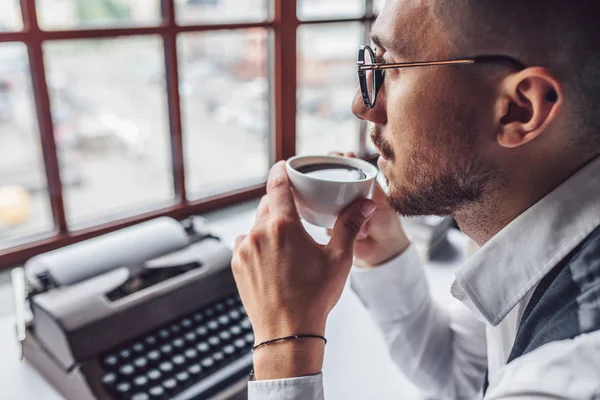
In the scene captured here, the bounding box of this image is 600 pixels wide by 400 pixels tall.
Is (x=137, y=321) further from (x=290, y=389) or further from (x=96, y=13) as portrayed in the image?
(x=96, y=13)

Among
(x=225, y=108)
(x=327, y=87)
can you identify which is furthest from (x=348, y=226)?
(x=225, y=108)

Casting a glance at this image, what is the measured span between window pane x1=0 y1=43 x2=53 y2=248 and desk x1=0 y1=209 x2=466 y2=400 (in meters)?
0.34

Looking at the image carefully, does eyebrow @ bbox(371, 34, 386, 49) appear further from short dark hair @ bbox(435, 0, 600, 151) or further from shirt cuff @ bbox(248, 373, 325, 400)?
shirt cuff @ bbox(248, 373, 325, 400)

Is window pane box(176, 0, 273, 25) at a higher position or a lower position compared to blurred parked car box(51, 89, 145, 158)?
higher

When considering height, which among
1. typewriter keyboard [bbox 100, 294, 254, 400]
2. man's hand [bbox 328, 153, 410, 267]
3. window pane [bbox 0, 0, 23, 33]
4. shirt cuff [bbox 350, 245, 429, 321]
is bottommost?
typewriter keyboard [bbox 100, 294, 254, 400]

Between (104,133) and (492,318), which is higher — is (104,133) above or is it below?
below

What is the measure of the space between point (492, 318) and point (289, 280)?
1.05 feet

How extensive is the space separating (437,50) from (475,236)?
0.33 meters

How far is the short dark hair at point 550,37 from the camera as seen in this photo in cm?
68

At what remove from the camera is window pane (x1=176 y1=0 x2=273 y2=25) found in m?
1.55

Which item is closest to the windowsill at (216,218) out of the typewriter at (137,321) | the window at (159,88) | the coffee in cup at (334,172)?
the window at (159,88)

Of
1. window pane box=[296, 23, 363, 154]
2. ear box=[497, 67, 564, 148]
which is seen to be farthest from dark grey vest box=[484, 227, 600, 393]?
window pane box=[296, 23, 363, 154]

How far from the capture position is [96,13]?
4.79 ft

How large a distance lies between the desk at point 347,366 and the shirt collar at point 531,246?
12.5 inches
